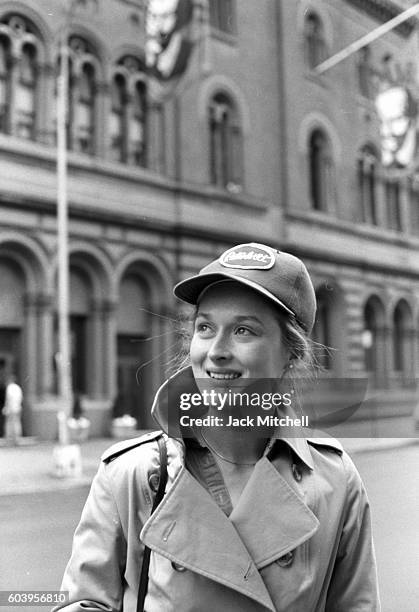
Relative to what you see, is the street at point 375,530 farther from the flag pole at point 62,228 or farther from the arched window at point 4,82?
the arched window at point 4,82

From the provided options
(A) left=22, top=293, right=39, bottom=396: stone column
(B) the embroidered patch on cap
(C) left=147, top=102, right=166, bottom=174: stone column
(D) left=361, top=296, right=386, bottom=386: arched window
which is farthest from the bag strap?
(A) left=22, top=293, right=39, bottom=396: stone column

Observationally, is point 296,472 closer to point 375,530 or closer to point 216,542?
point 216,542

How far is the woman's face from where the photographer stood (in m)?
0.90

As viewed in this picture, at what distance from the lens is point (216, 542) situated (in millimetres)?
873

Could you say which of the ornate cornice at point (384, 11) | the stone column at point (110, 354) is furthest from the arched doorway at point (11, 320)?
the ornate cornice at point (384, 11)

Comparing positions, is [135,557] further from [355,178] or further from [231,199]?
[355,178]

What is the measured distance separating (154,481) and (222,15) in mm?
1800

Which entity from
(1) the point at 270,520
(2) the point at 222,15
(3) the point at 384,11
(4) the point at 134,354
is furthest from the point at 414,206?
(1) the point at 270,520

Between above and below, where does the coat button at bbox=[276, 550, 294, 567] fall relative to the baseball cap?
below

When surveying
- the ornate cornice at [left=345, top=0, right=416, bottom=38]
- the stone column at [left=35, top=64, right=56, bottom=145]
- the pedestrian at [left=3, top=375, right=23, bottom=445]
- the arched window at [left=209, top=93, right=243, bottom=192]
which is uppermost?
the stone column at [left=35, top=64, right=56, bottom=145]

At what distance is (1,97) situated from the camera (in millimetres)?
3967

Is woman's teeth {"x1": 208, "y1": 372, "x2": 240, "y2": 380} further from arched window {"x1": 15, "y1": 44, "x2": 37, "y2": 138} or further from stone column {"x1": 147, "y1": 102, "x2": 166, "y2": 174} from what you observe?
arched window {"x1": 15, "y1": 44, "x2": 37, "y2": 138}

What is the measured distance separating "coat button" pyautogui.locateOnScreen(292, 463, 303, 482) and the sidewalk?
935mm

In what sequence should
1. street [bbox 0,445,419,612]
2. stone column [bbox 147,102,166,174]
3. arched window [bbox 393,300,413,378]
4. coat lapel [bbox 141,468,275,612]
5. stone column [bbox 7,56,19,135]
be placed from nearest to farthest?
coat lapel [bbox 141,468,275,612] < street [bbox 0,445,419,612] < arched window [bbox 393,300,413,378] < stone column [bbox 147,102,166,174] < stone column [bbox 7,56,19,135]
